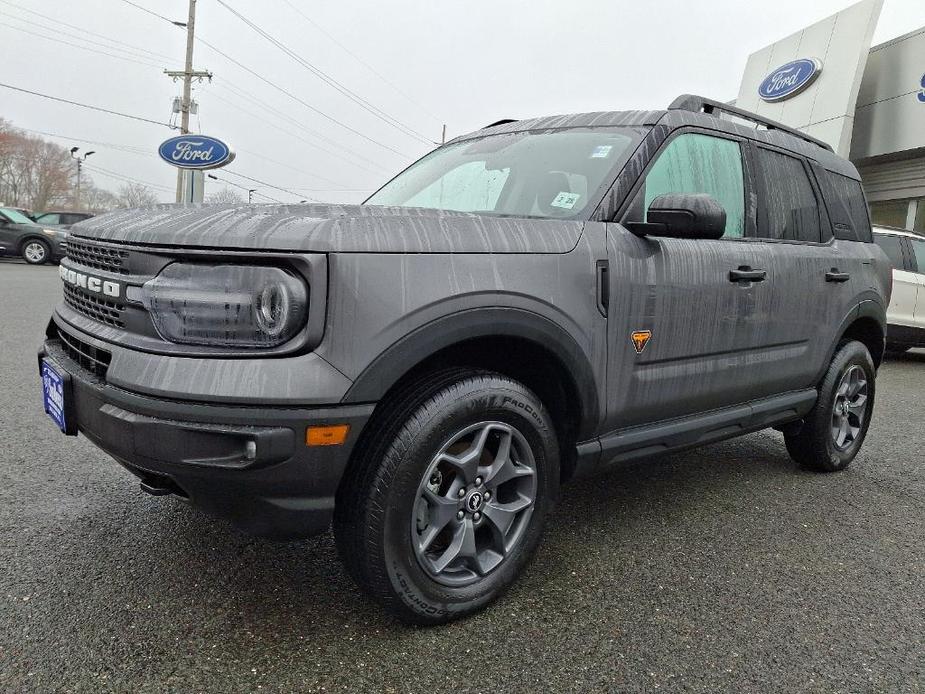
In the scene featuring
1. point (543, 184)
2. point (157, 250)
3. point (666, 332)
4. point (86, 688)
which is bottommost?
point (86, 688)

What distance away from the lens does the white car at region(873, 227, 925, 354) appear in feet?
28.2

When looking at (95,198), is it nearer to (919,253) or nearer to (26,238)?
(26,238)

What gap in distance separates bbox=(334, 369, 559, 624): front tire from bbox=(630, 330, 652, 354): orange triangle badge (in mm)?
A: 467

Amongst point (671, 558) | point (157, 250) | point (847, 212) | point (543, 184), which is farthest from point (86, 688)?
point (847, 212)

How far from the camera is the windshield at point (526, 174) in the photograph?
266 centimetres

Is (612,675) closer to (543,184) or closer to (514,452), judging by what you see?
(514,452)

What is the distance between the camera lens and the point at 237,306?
1.78 m

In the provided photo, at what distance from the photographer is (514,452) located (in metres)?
2.28

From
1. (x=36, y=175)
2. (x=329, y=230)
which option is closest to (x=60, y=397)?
(x=329, y=230)

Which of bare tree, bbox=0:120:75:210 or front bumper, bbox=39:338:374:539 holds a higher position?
bare tree, bbox=0:120:75:210

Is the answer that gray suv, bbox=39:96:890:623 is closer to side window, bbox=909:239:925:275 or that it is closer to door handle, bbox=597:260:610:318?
door handle, bbox=597:260:610:318

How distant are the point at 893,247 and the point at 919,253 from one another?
1.54 ft

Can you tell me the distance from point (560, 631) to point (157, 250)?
162 centimetres

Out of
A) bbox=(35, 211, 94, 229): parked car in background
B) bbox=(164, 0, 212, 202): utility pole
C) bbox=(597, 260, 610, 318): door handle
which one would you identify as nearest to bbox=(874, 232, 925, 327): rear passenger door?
bbox=(597, 260, 610, 318): door handle
